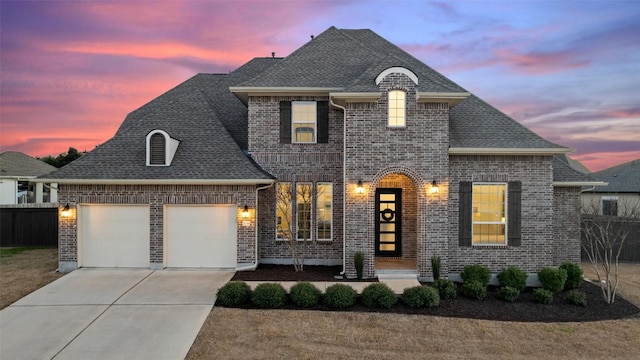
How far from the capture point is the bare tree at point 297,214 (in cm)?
1148

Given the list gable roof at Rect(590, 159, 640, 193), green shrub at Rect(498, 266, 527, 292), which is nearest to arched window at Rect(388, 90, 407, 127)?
green shrub at Rect(498, 266, 527, 292)

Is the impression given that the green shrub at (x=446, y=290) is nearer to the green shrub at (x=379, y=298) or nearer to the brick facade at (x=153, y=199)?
the green shrub at (x=379, y=298)

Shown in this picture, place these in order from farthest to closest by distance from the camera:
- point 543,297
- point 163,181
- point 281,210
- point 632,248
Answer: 1. point 632,248
2. point 281,210
3. point 163,181
4. point 543,297

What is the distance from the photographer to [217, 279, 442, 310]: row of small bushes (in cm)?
808

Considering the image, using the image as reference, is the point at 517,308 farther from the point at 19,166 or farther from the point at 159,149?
the point at 19,166

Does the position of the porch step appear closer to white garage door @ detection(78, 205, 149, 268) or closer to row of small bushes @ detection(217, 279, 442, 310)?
row of small bushes @ detection(217, 279, 442, 310)

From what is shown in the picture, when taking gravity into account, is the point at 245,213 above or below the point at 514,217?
above

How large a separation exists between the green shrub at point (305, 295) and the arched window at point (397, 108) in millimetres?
5309

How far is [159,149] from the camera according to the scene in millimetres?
11031

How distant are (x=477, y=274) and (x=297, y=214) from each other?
5.82 metres

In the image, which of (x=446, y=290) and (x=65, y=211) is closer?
(x=446, y=290)

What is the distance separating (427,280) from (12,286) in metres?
11.8

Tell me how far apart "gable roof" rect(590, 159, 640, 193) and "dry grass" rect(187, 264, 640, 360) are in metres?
20.2

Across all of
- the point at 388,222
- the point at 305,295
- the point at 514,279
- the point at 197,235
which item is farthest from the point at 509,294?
the point at 197,235
